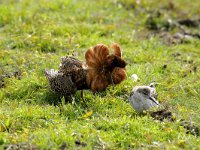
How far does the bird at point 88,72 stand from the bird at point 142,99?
42 cm

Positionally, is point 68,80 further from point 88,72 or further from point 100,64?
point 100,64

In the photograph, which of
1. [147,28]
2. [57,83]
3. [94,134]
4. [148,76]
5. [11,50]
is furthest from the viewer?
[147,28]

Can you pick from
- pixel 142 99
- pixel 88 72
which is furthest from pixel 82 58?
pixel 142 99

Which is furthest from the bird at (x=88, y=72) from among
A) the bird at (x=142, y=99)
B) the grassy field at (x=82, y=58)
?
the bird at (x=142, y=99)

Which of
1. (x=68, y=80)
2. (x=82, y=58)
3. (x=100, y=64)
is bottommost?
(x=82, y=58)

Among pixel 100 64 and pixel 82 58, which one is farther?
pixel 82 58

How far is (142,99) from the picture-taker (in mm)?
6227

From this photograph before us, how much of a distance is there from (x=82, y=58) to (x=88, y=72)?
1468 mm

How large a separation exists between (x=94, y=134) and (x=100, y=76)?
1177 millimetres

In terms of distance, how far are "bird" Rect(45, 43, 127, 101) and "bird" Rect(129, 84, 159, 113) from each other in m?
0.42

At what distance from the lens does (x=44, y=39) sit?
8.53 m

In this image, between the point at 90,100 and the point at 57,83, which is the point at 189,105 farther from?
the point at 57,83

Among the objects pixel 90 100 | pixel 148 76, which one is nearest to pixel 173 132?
pixel 90 100

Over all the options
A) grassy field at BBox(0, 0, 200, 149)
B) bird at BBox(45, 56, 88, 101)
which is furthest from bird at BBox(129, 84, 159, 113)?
bird at BBox(45, 56, 88, 101)
